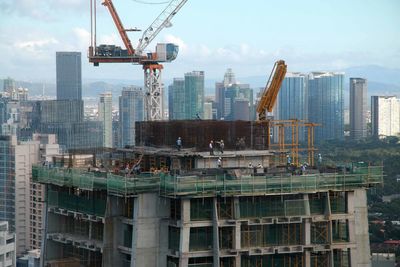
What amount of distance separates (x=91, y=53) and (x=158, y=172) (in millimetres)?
30797

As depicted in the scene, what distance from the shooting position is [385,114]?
139 metres

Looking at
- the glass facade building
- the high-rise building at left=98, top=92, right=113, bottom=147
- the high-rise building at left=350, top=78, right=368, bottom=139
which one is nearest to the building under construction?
the glass facade building

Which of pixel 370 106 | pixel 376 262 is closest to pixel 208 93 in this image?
pixel 370 106

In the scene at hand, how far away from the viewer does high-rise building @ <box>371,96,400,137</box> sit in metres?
131

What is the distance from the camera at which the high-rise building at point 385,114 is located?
5155 inches

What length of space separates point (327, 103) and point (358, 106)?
10.5 meters

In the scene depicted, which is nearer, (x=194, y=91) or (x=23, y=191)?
(x=23, y=191)

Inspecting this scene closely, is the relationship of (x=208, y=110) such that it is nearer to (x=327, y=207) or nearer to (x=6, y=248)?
(x=6, y=248)

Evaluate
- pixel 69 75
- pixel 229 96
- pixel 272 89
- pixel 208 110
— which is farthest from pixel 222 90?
pixel 272 89

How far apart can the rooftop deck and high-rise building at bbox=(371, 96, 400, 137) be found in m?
A: 115

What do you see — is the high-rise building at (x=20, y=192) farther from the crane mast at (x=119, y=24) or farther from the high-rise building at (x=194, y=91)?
the high-rise building at (x=194, y=91)

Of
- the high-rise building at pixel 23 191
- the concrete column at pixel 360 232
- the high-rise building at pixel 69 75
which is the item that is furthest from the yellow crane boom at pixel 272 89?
the high-rise building at pixel 69 75

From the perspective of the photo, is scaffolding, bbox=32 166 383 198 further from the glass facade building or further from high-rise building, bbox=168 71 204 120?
high-rise building, bbox=168 71 204 120

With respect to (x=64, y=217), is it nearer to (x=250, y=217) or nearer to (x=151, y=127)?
(x=151, y=127)
